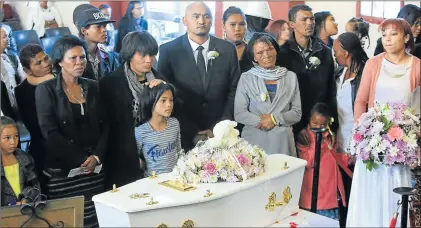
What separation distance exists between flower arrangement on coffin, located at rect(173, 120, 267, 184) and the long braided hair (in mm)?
849

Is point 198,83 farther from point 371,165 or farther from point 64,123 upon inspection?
point 371,165

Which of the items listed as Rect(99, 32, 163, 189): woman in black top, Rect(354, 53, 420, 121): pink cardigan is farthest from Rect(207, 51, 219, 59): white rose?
Rect(354, 53, 420, 121): pink cardigan

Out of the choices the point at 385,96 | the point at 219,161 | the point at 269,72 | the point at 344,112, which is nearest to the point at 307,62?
the point at 269,72

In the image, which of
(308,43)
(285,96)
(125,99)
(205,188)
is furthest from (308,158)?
(125,99)

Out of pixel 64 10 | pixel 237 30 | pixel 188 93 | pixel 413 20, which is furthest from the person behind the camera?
pixel 413 20

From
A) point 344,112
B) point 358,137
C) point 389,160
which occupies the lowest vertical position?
point 389,160

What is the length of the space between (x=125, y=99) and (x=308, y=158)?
1.03 metres

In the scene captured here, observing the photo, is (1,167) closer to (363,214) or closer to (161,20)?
(161,20)

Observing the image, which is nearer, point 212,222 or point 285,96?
point 212,222

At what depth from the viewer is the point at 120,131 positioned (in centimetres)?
246

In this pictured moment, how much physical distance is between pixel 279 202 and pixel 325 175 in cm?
49

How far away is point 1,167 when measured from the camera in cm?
224

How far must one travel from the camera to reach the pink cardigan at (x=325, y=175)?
292 centimetres

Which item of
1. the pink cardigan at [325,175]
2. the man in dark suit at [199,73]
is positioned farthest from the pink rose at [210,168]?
the pink cardigan at [325,175]
